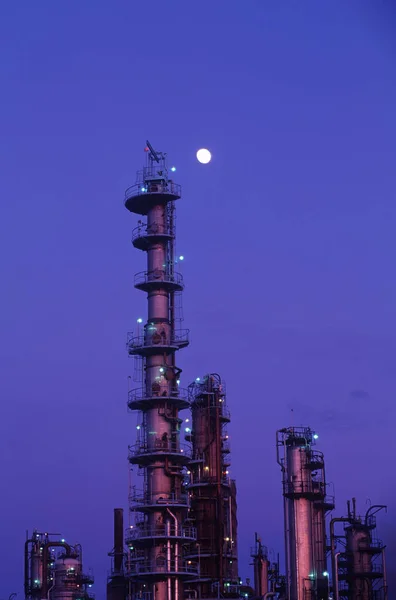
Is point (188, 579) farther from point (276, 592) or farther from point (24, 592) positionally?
point (24, 592)

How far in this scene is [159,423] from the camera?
74.8 meters

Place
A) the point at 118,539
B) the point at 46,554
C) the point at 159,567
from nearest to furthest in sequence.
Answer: the point at 159,567 < the point at 118,539 < the point at 46,554

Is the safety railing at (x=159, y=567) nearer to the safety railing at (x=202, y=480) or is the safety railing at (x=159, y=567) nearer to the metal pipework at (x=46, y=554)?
the safety railing at (x=202, y=480)

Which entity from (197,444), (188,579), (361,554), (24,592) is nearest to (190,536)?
(188,579)

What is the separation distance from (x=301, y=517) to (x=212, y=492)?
10.2 metres

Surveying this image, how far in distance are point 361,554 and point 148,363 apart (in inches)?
930

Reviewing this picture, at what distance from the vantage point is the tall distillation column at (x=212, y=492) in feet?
263

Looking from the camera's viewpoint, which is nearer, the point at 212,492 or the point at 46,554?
the point at 212,492

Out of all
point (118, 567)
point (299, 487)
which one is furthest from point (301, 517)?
point (118, 567)

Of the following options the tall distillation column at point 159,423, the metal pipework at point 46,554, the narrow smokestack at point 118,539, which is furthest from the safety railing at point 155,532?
the metal pipework at point 46,554

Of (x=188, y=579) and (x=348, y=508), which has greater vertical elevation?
(x=348, y=508)

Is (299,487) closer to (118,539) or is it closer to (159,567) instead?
(159,567)

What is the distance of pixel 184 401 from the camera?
75.6m

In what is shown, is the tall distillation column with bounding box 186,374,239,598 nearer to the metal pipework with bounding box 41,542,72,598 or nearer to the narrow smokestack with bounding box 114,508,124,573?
the narrow smokestack with bounding box 114,508,124,573
